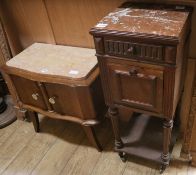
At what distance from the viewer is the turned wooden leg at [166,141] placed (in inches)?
47.5

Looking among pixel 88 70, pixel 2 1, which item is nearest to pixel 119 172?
pixel 88 70

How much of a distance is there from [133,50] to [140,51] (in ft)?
0.09

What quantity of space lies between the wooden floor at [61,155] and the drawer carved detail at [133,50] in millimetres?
743

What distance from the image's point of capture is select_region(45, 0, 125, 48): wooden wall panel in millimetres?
1390

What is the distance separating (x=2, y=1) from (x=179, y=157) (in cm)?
141

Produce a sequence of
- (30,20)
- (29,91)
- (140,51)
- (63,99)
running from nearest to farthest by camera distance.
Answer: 1. (140,51)
2. (63,99)
3. (29,91)
4. (30,20)

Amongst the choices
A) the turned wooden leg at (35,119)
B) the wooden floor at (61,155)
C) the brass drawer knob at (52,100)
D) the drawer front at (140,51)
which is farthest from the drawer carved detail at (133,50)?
the turned wooden leg at (35,119)

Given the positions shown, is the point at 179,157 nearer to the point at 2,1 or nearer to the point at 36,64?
the point at 36,64

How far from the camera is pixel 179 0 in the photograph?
3.82ft

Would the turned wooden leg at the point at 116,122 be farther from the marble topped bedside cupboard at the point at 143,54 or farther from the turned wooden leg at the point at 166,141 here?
the turned wooden leg at the point at 166,141

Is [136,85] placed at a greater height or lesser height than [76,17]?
lesser

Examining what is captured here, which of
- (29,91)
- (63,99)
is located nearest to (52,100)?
(63,99)

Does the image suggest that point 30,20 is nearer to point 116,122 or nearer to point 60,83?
point 60,83

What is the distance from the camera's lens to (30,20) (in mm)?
1664
